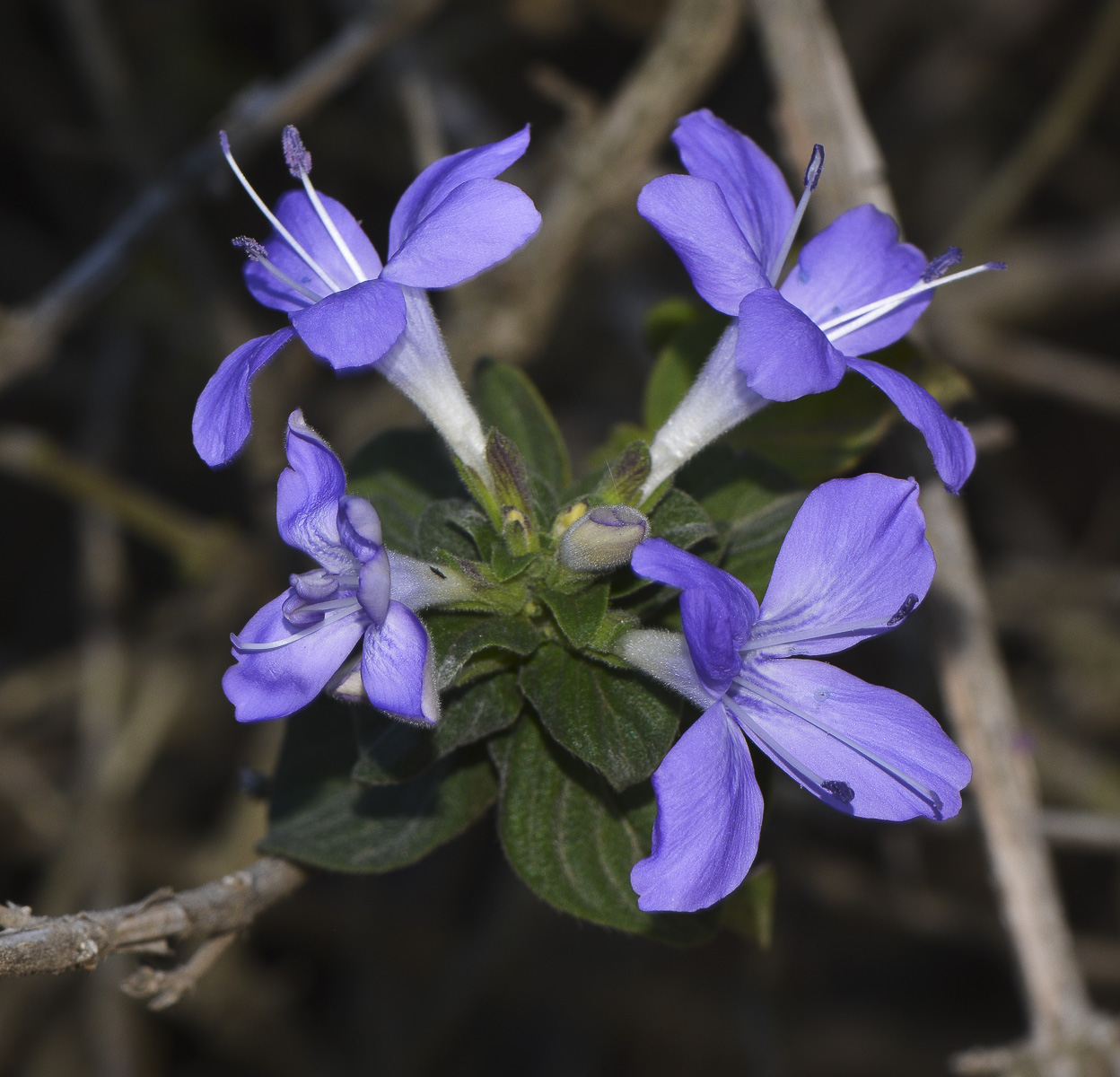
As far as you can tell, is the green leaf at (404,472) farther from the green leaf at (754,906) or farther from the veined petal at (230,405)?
the green leaf at (754,906)

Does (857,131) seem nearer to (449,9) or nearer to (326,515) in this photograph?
(326,515)

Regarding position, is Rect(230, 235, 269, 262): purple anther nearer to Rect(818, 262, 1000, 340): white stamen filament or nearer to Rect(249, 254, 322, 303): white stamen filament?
Rect(249, 254, 322, 303): white stamen filament

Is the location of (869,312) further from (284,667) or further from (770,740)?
(284,667)

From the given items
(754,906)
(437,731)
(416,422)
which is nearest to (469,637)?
(437,731)

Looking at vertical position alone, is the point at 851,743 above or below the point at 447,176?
below

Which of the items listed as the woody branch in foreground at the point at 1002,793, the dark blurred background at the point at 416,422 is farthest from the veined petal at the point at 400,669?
the dark blurred background at the point at 416,422
